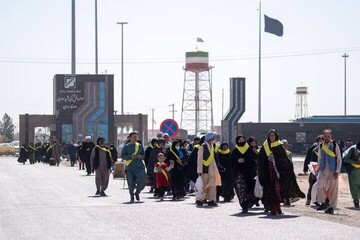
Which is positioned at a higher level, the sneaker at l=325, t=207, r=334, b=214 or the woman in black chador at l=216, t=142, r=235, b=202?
the woman in black chador at l=216, t=142, r=235, b=202

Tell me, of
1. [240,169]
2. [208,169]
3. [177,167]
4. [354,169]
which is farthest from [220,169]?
[354,169]

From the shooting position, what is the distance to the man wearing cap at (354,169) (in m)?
21.9

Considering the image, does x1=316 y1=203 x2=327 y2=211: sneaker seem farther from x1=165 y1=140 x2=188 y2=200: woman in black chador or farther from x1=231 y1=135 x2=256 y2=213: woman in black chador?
x1=165 y1=140 x2=188 y2=200: woman in black chador

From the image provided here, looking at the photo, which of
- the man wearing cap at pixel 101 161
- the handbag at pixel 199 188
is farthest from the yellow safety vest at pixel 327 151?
the man wearing cap at pixel 101 161

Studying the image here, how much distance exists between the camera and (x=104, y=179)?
1029 inches

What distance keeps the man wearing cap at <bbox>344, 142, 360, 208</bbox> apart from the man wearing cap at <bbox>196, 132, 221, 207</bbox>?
2885mm

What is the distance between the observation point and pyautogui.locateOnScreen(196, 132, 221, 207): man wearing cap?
21781mm

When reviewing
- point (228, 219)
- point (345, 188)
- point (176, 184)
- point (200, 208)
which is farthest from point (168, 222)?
point (345, 188)

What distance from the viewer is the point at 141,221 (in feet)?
56.4

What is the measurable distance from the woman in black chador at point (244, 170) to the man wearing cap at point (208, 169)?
1338mm

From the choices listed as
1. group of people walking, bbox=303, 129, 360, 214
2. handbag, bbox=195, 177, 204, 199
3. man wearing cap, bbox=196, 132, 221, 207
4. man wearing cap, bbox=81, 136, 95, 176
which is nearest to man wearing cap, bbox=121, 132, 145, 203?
handbag, bbox=195, 177, 204, 199

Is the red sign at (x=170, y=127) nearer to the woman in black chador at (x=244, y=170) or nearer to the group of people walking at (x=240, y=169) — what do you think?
the group of people walking at (x=240, y=169)

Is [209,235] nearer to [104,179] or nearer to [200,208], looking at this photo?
[200,208]

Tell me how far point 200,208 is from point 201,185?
128cm
